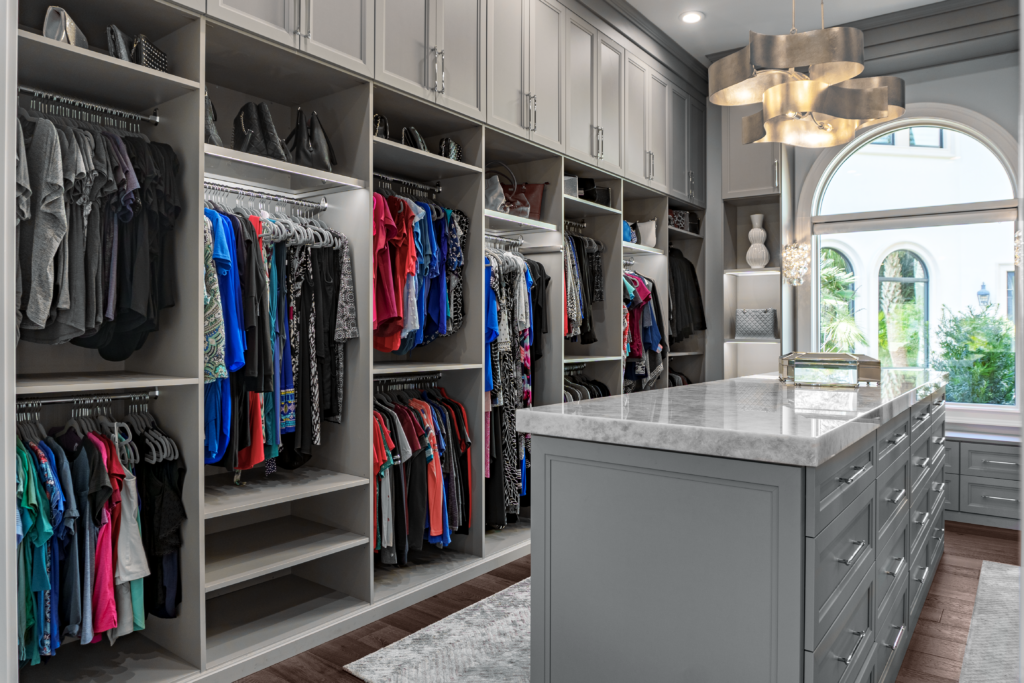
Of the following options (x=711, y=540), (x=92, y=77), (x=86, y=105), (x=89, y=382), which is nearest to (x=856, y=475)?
(x=711, y=540)

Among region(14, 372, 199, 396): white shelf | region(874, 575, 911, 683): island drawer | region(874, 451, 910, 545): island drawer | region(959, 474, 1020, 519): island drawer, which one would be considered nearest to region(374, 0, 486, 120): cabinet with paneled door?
region(14, 372, 199, 396): white shelf

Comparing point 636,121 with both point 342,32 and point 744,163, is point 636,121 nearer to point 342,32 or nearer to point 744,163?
point 744,163

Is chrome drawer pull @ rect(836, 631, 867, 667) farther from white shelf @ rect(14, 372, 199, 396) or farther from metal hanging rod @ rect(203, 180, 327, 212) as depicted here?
metal hanging rod @ rect(203, 180, 327, 212)

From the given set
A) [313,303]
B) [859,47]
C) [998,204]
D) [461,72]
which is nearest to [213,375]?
[313,303]

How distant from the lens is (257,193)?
108 inches

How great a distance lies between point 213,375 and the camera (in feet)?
7.16

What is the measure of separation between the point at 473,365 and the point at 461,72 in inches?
53.6

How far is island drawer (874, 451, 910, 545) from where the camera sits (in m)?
2.00

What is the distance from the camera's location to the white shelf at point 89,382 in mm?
1822

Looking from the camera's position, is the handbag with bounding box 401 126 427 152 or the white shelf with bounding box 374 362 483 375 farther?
the handbag with bounding box 401 126 427 152

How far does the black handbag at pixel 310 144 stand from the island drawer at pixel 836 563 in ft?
7.08

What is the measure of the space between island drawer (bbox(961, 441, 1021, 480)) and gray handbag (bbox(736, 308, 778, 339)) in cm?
144

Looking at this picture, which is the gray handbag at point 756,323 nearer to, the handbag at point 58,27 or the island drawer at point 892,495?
the island drawer at point 892,495

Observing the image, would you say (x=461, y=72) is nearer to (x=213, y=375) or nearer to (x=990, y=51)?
(x=213, y=375)
